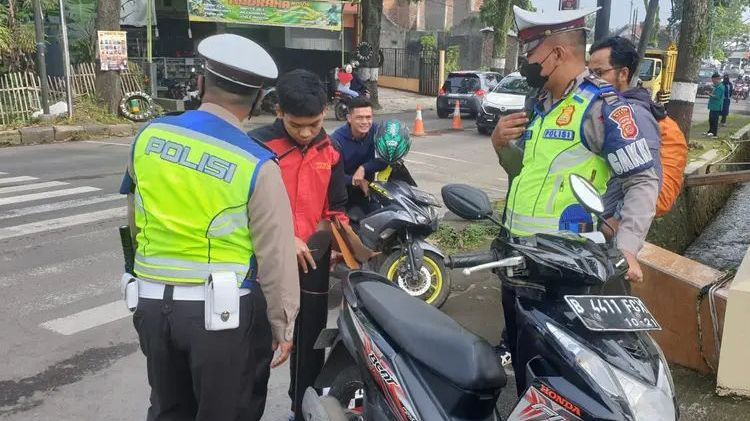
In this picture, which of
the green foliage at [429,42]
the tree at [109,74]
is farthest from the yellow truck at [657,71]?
the tree at [109,74]

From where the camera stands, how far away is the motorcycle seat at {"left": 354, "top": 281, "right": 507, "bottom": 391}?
2240mm

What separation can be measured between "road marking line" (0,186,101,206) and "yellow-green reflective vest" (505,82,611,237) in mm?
6735

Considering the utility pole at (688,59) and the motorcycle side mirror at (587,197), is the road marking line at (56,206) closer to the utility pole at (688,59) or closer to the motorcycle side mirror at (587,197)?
the motorcycle side mirror at (587,197)

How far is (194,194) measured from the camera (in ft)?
7.13

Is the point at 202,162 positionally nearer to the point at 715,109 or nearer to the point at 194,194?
the point at 194,194

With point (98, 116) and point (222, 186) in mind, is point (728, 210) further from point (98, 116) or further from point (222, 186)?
point (98, 116)

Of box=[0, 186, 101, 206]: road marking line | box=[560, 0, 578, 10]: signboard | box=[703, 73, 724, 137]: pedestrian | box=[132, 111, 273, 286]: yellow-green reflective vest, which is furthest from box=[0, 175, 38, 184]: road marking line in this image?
box=[703, 73, 724, 137]: pedestrian

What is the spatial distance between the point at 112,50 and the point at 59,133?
2.48 m

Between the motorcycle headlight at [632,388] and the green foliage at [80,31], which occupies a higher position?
the green foliage at [80,31]

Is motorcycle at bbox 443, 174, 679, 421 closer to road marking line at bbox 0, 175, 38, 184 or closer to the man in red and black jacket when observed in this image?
the man in red and black jacket

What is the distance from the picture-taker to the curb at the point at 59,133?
41.2 ft

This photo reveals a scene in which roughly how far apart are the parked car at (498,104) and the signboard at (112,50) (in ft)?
26.6

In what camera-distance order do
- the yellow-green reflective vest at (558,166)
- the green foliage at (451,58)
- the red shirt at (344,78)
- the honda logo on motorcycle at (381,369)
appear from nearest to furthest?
1. the honda logo on motorcycle at (381,369)
2. the yellow-green reflective vest at (558,166)
3. the red shirt at (344,78)
4. the green foliage at (451,58)

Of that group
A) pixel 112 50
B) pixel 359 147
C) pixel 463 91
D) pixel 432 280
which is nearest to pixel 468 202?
pixel 359 147
